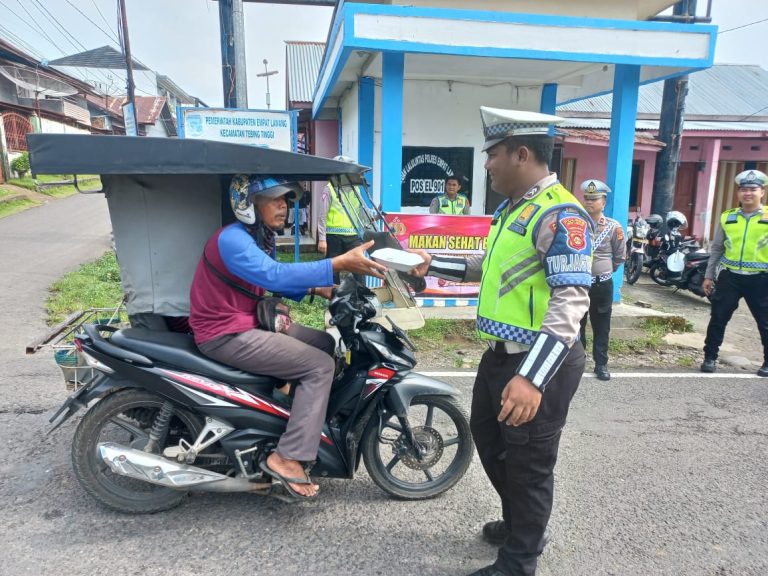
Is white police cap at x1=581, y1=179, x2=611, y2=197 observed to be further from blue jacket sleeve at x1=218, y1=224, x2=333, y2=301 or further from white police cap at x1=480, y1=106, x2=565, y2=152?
blue jacket sleeve at x1=218, y1=224, x2=333, y2=301

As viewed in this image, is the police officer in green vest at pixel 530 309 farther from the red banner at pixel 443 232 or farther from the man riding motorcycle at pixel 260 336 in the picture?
the red banner at pixel 443 232

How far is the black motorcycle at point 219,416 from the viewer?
279 centimetres

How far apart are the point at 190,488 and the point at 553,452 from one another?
176cm

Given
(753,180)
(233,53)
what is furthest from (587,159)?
(753,180)

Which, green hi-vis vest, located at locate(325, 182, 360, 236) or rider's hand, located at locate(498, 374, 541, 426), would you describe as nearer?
rider's hand, located at locate(498, 374, 541, 426)

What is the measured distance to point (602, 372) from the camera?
17.7 feet

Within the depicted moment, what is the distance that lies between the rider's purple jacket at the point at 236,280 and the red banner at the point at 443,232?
14.4 feet

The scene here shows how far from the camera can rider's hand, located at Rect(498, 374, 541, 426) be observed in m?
2.06

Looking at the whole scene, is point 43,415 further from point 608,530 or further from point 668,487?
point 668,487

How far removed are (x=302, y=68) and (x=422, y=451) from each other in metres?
15.1

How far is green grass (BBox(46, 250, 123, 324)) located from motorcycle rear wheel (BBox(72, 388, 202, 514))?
13.8ft

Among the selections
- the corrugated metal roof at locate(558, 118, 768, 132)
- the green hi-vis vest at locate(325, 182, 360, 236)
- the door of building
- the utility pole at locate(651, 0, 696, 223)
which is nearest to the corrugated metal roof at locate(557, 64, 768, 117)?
the corrugated metal roof at locate(558, 118, 768, 132)

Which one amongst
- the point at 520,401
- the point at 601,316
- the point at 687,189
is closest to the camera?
the point at 520,401

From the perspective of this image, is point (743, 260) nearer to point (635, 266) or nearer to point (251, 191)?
point (251, 191)
